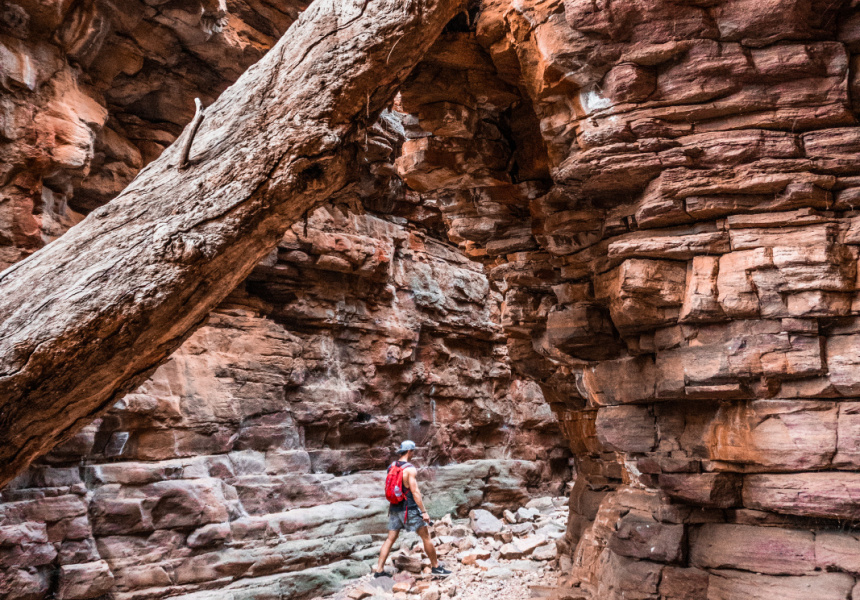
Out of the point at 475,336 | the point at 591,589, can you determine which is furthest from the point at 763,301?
the point at 475,336

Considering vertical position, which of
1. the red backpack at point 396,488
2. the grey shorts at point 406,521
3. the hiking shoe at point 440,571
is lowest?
the hiking shoe at point 440,571

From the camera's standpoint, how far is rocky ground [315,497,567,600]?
7160 mm

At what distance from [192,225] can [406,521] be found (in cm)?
541

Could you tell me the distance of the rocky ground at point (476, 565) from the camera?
7.16 meters

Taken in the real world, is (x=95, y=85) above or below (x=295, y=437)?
above

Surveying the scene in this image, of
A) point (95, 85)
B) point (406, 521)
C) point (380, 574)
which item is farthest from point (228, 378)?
point (95, 85)

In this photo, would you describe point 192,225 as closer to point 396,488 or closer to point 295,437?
point 396,488

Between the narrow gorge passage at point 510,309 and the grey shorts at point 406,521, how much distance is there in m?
1.14

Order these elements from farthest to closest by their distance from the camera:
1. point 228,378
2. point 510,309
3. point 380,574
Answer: point 228,378 < point 510,309 < point 380,574

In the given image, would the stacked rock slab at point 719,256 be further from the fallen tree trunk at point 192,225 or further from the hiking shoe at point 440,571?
the hiking shoe at point 440,571

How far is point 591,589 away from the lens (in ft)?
19.2

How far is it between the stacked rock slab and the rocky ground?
6.76 ft

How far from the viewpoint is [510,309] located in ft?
28.0

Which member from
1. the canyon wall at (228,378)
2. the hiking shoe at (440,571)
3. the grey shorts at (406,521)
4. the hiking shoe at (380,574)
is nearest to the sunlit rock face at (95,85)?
the canyon wall at (228,378)
